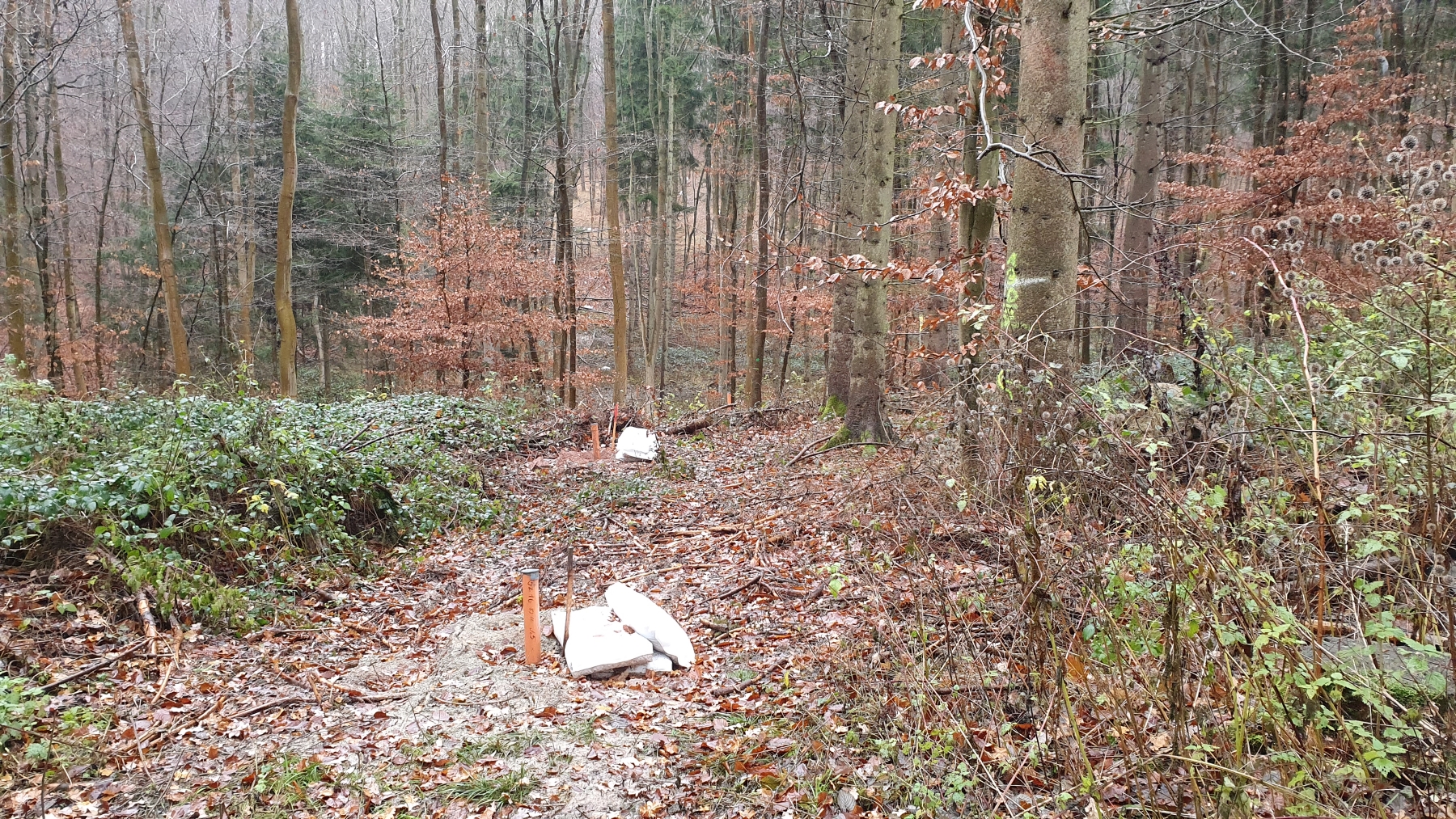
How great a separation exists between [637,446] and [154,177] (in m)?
11.3

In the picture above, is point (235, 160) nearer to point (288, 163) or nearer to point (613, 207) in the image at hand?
point (288, 163)

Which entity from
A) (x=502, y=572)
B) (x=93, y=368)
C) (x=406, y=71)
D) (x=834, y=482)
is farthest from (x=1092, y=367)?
(x=406, y=71)

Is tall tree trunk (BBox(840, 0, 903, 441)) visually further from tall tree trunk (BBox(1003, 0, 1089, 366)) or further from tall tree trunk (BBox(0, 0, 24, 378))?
tall tree trunk (BBox(0, 0, 24, 378))

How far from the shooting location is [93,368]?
22.0 metres

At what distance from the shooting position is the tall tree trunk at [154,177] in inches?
538

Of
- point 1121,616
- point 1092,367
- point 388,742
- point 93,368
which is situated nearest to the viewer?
point 1121,616

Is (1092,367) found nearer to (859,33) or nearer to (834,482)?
(834,482)

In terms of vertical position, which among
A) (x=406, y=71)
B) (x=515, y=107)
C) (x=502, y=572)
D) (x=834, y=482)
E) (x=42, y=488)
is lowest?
(x=502, y=572)

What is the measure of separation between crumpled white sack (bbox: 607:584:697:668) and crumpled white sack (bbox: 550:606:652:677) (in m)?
0.06

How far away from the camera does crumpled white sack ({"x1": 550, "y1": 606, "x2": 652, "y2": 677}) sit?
187 inches

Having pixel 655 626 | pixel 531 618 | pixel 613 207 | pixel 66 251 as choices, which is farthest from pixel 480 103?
pixel 655 626

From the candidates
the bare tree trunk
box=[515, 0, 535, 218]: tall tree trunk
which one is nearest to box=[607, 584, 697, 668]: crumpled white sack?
box=[515, 0, 535, 218]: tall tree trunk

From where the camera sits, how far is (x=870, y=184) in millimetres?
9516

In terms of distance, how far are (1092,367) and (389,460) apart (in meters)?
7.15
